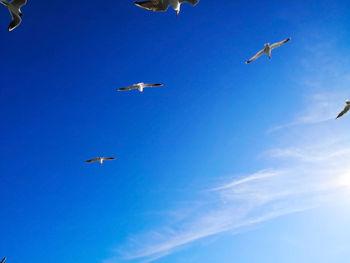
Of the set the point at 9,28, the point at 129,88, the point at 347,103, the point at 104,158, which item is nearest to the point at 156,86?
the point at 129,88

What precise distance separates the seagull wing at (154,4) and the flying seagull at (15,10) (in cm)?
880

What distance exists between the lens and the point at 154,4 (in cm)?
1980

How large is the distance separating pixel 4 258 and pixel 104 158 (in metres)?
16.5

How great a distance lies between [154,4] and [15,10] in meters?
9.92

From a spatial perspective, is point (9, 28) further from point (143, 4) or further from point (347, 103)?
point (347, 103)

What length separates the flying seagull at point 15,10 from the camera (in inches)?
884

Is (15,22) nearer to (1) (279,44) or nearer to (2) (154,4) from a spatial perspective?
(2) (154,4)

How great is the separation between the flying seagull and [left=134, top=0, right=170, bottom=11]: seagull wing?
28.9 feet

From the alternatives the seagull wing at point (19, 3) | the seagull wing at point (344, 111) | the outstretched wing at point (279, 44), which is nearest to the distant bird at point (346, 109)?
the seagull wing at point (344, 111)

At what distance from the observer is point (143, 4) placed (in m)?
19.5

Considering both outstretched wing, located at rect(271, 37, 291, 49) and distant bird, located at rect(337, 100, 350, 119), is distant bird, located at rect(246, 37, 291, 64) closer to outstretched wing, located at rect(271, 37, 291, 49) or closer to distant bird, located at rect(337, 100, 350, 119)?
outstretched wing, located at rect(271, 37, 291, 49)

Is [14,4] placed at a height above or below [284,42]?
below

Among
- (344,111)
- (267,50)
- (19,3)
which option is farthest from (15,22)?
(344,111)

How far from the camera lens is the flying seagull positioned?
2244 centimetres
